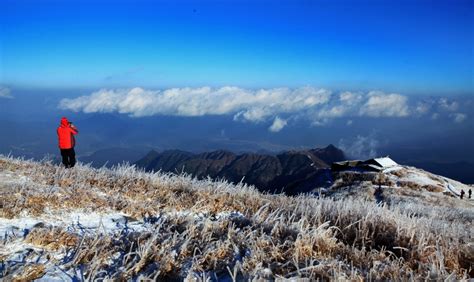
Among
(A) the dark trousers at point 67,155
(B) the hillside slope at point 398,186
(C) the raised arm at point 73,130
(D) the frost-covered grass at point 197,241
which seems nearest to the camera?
(D) the frost-covered grass at point 197,241

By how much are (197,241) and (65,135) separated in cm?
1309

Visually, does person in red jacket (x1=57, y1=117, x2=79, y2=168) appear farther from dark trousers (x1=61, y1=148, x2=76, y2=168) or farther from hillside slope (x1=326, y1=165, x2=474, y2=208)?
hillside slope (x1=326, y1=165, x2=474, y2=208)

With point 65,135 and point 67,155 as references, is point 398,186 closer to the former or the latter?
point 67,155

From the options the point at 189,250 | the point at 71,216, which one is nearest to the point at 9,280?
the point at 189,250

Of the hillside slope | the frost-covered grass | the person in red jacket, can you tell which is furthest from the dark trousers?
the hillside slope

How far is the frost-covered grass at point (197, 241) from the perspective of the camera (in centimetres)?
454

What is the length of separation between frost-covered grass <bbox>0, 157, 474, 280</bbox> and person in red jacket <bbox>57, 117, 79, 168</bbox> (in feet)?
25.3

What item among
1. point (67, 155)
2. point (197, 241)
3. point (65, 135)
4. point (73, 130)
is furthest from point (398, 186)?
point (197, 241)

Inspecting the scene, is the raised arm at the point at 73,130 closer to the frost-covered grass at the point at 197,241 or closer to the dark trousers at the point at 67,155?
the dark trousers at the point at 67,155

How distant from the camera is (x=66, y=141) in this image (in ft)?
53.9

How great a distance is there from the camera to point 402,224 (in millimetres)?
6582

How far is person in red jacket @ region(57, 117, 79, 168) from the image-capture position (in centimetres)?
1636

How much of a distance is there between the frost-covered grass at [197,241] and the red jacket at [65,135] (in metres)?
7.80

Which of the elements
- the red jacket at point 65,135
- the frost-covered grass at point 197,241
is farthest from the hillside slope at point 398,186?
the frost-covered grass at point 197,241
